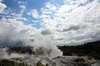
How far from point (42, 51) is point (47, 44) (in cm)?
441

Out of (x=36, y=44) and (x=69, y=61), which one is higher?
(x=36, y=44)

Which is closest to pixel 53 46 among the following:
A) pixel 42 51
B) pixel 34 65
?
pixel 42 51

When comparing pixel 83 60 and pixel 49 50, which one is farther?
pixel 49 50

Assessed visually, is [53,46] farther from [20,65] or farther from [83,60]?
[20,65]

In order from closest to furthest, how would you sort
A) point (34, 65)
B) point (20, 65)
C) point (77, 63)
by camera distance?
point (20, 65)
point (34, 65)
point (77, 63)

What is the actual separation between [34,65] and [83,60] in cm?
1293

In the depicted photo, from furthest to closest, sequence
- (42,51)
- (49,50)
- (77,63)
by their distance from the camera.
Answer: (42,51) → (49,50) → (77,63)

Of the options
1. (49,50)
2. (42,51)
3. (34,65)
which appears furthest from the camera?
(42,51)

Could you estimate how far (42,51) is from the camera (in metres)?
57.8

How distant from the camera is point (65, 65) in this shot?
1205 inches

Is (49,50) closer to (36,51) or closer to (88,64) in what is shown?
(36,51)

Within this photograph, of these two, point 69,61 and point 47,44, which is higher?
point 47,44

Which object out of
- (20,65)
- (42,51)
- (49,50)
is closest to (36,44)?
(42,51)

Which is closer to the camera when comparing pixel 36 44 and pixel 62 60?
pixel 62 60
